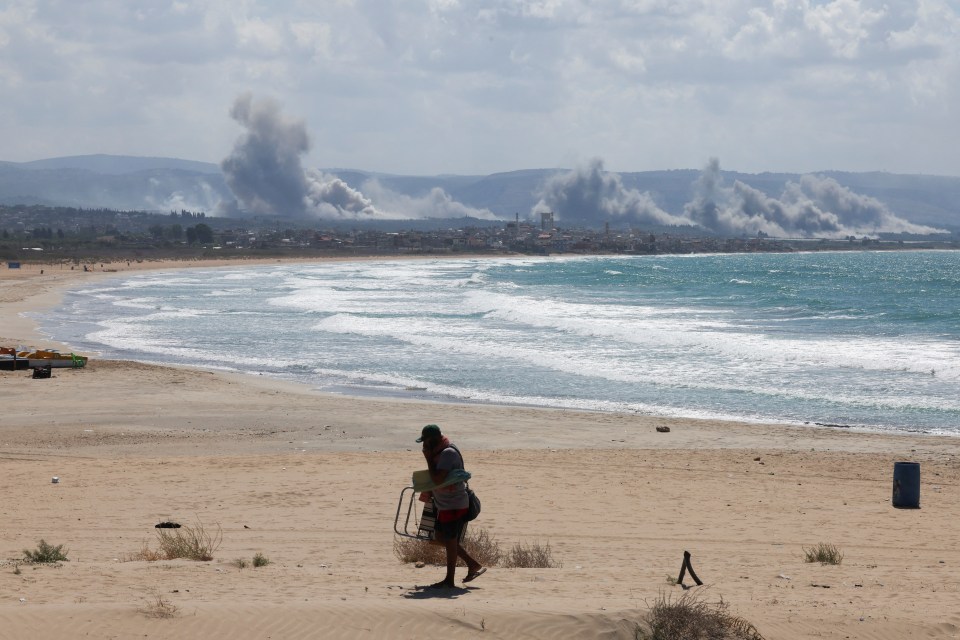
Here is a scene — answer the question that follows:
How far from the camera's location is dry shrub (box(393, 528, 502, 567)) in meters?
9.90

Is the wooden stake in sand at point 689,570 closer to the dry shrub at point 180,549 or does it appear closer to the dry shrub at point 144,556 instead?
the dry shrub at point 180,549

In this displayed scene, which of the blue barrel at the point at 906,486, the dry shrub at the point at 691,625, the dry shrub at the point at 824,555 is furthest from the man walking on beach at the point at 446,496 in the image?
the blue barrel at the point at 906,486

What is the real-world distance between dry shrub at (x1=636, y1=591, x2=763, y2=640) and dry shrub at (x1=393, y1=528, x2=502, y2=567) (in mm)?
2406

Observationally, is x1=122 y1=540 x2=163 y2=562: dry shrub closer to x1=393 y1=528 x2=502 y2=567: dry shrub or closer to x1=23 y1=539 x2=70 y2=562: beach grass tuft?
x1=23 y1=539 x2=70 y2=562: beach grass tuft

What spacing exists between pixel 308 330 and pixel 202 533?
2856 centimetres

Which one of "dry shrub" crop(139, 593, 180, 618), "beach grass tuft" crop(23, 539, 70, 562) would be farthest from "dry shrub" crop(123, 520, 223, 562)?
"dry shrub" crop(139, 593, 180, 618)

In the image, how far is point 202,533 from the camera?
10703 mm

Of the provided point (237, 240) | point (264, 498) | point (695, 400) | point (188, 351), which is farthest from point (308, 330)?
point (237, 240)

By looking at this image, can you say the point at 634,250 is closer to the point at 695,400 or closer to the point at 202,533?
the point at 695,400

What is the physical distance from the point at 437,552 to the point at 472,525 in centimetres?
188

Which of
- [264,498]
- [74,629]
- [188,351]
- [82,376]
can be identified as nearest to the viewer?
[74,629]

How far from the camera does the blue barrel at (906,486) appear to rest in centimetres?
1307

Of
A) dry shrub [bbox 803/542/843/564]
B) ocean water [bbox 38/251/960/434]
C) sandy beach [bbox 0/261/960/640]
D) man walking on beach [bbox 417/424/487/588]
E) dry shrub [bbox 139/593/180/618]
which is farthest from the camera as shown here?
ocean water [bbox 38/251/960/434]

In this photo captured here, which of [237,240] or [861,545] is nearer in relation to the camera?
[861,545]
